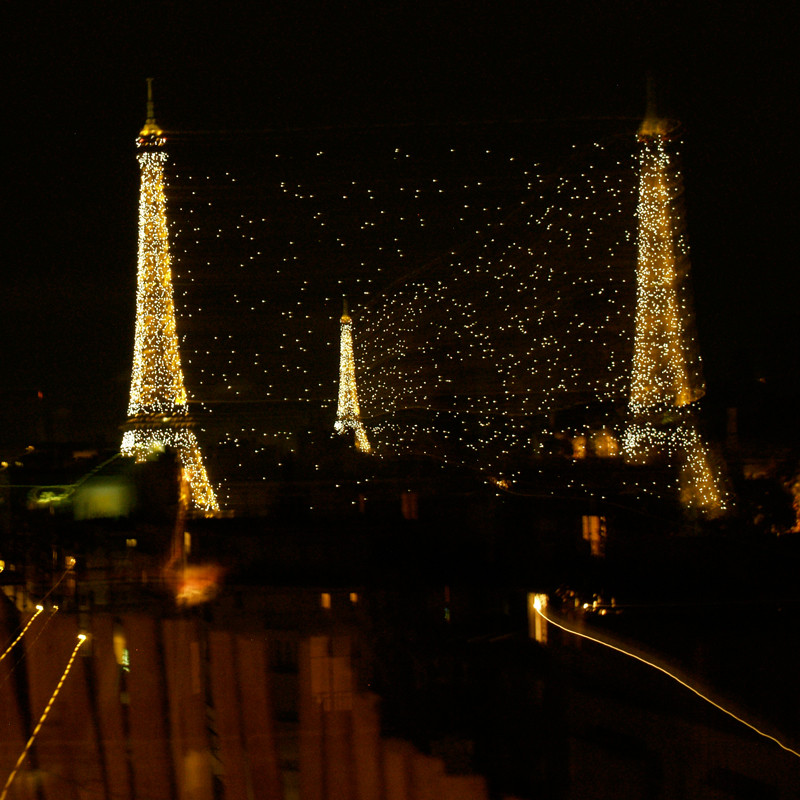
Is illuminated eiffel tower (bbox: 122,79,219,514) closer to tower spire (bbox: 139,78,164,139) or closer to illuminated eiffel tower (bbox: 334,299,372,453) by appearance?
tower spire (bbox: 139,78,164,139)

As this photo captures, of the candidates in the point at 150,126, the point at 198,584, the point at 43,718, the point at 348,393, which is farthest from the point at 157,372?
the point at 43,718

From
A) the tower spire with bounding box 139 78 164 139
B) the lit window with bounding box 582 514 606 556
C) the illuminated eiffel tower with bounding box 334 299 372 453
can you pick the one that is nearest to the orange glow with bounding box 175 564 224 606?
the illuminated eiffel tower with bounding box 334 299 372 453

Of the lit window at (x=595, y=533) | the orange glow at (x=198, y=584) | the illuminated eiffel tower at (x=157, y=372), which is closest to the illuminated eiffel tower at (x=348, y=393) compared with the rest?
the illuminated eiffel tower at (x=157, y=372)

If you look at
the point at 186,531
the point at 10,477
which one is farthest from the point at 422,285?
the point at 10,477

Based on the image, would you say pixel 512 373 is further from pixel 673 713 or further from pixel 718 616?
pixel 673 713

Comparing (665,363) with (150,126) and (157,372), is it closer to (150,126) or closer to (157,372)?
(150,126)
